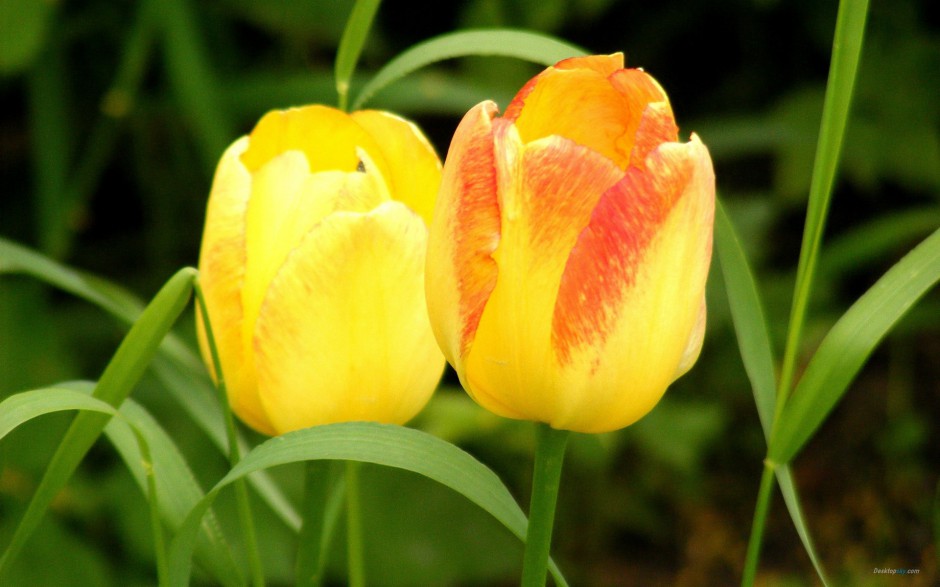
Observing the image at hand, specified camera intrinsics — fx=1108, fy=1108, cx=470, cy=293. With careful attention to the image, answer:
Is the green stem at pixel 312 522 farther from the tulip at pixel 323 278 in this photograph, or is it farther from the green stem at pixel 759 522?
the green stem at pixel 759 522

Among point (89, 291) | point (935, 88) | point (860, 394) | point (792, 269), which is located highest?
point (89, 291)

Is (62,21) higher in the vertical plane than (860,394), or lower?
higher

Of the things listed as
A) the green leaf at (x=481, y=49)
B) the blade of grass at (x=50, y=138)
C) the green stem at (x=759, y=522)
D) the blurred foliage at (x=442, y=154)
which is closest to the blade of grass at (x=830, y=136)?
the green stem at (x=759, y=522)

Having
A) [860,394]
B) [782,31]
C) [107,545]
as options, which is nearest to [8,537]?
[107,545]

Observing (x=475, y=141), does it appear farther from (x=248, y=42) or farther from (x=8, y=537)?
(x=248, y=42)

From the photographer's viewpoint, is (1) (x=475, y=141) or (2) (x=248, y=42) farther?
(2) (x=248, y=42)

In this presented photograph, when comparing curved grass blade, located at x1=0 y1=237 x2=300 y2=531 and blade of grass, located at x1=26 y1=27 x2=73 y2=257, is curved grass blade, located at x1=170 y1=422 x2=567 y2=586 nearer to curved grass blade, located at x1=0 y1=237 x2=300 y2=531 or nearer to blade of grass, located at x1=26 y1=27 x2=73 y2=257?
curved grass blade, located at x1=0 y1=237 x2=300 y2=531

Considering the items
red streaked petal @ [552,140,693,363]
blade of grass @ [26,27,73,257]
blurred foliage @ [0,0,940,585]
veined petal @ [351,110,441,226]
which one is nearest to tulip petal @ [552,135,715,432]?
red streaked petal @ [552,140,693,363]
